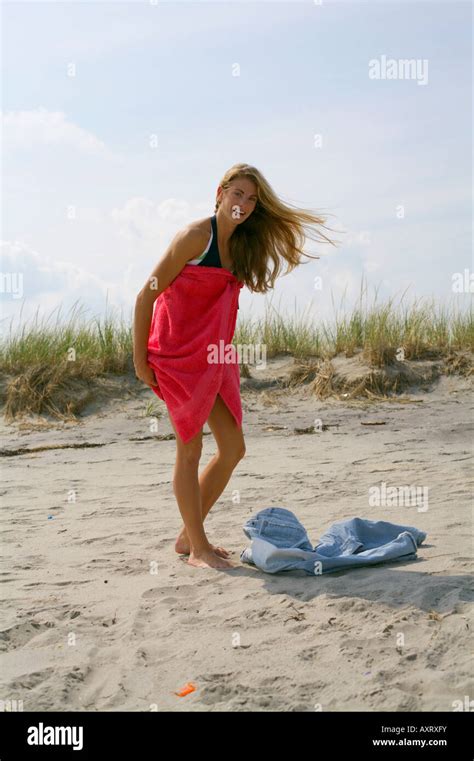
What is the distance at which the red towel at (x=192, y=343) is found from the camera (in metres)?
4.51

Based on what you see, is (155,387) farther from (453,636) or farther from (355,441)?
(355,441)

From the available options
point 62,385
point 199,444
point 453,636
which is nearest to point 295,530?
point 199,444

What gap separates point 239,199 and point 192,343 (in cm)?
74

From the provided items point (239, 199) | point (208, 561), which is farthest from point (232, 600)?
point (239, 199)

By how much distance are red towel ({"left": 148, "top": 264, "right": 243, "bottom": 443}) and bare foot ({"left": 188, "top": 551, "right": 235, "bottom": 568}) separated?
60cm

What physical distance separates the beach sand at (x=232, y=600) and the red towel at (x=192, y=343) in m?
0.82

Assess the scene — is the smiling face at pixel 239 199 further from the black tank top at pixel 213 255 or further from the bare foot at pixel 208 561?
the bare foot at pixel 208 561

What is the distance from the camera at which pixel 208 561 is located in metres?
4.59

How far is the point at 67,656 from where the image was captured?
142 inches

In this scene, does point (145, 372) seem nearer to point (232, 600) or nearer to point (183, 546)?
point (183, 546)

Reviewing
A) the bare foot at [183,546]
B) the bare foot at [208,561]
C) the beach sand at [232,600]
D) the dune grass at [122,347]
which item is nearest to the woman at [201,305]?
the bare foot at [208,561]
